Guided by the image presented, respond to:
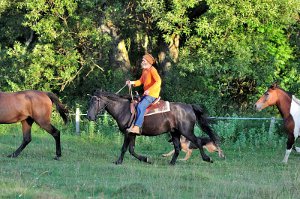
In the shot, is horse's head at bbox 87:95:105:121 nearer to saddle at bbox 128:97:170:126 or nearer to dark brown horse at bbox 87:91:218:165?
dark brown horse at bbox 87:91:218:165

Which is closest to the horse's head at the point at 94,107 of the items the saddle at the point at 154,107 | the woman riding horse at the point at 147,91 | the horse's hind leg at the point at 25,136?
the saddle at the point at 154,107

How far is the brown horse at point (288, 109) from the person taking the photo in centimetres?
1491

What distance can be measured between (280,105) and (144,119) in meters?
3.45

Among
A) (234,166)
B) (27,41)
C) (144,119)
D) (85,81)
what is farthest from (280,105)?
(27,41)

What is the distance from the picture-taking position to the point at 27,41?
26312 millimetres

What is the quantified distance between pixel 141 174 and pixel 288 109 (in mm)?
4735

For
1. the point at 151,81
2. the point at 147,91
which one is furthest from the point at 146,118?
the point at 151,81

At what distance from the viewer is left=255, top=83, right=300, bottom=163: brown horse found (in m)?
14.9

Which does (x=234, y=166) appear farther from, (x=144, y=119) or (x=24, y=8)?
(x=24, y=8)

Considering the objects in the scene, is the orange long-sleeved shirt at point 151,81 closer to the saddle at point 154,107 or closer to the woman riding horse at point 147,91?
the woman riding horse at point 147,91

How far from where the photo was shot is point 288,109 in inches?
593

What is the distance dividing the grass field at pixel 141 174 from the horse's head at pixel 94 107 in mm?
1001

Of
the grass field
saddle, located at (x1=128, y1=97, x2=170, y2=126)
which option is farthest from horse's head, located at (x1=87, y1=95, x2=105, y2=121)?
the grass field

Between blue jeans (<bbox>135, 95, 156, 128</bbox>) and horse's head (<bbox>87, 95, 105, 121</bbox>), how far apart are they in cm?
80
